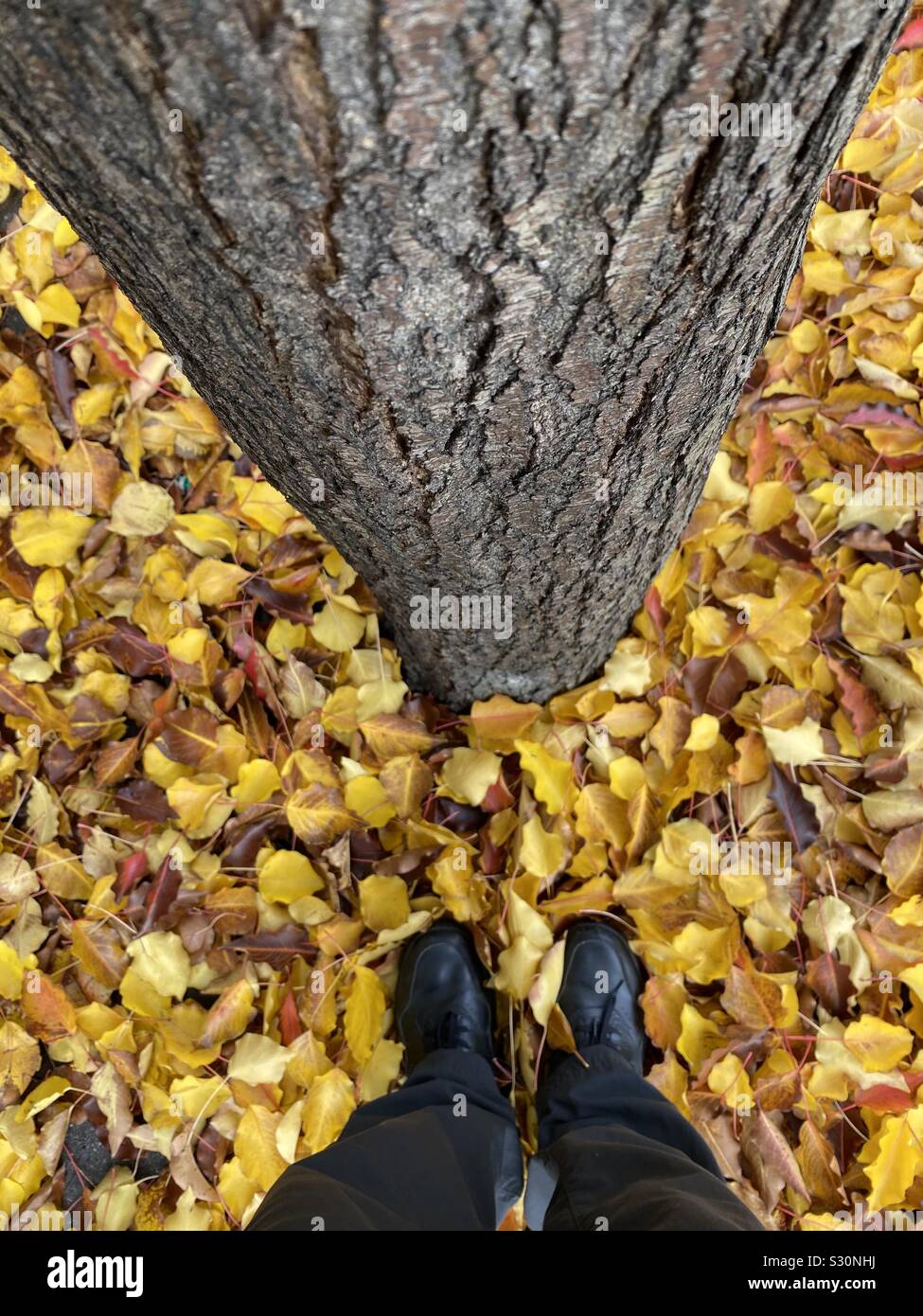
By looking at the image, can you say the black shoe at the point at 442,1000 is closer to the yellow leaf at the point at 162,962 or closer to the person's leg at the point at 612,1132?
the person's leg at the point at 612,1132

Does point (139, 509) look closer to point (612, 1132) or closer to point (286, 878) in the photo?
point (286, 878)

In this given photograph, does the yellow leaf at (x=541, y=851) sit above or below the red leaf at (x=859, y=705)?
below

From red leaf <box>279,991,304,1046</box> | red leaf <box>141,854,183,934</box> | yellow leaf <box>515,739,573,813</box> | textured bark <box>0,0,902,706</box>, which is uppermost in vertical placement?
textured bark <box>0,0,902,706</box>

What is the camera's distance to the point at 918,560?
4.09ft

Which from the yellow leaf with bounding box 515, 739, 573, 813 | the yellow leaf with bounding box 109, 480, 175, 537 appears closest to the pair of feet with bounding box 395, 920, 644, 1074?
the yellow leaf with bounding box 515, 739, 573, 813

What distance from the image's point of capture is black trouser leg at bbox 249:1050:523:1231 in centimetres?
74

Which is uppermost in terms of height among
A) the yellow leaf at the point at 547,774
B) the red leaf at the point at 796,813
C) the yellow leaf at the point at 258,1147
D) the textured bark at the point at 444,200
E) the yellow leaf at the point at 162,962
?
the textured bark at the point at 444,200

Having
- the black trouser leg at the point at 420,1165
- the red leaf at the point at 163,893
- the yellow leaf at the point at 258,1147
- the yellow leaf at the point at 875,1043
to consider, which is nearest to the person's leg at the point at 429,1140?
the black trouser leg at the point at 420,1165

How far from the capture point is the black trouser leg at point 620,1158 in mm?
731

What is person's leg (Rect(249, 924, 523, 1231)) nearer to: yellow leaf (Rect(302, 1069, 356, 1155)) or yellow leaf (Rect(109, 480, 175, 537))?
A: yellow leaf (Rect(302, 1069, 356, 1155))

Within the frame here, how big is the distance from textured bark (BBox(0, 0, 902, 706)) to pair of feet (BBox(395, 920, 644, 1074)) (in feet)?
2.63

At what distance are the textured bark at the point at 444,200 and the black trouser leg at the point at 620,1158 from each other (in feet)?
2.15

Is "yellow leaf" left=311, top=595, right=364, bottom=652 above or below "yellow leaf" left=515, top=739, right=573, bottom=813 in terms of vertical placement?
above
